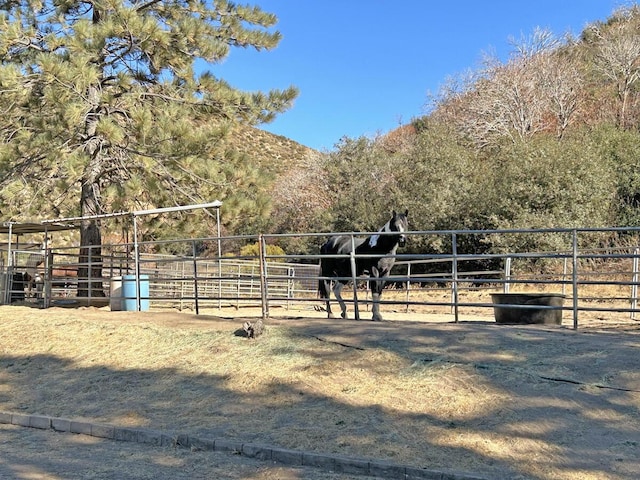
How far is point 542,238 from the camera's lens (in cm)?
2100

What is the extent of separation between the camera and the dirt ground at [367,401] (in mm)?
5000

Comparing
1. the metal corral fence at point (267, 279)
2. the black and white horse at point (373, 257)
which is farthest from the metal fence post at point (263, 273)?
the black and white horse at point (373, 257)

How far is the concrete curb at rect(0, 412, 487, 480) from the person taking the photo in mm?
4734

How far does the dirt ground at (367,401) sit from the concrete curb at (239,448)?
0.12 m

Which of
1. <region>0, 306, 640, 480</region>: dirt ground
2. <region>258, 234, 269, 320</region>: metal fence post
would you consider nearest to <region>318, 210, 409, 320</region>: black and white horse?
<region>258, 234, 269, 320</region>: metal fence post

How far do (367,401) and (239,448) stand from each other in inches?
58.5

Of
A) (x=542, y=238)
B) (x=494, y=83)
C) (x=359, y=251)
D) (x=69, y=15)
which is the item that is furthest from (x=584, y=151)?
(x=69, y=15)

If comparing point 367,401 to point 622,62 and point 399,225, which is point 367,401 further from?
point 622,62

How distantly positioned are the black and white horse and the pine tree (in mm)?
4989

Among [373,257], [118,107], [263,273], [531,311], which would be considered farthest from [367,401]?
[118,107]

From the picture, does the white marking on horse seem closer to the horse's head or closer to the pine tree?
the horse's head

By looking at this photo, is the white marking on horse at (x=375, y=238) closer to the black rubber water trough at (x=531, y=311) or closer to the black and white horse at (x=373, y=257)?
the black and white horse at (x=373, y=257)

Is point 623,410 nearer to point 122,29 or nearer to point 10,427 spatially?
point 10,427

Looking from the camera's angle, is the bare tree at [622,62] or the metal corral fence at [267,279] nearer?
the metal corral fence at [267,279]
